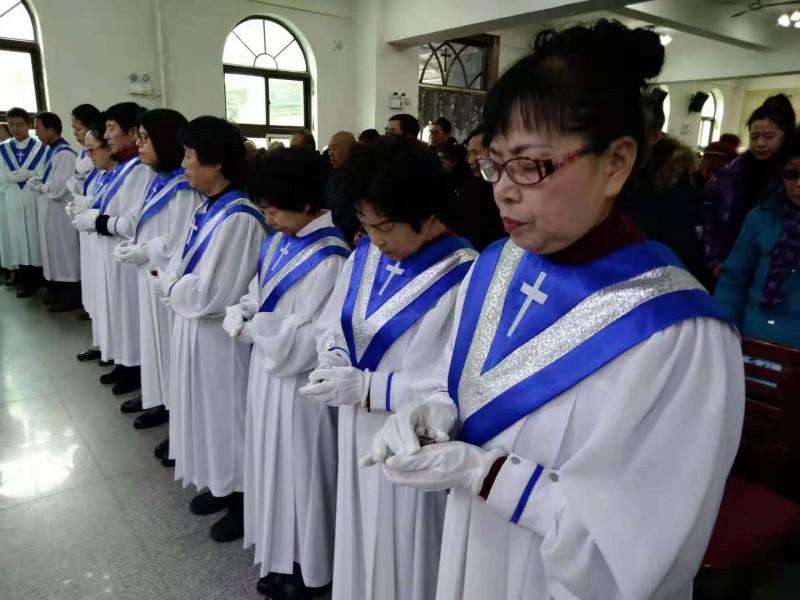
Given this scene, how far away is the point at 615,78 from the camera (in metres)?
0.88

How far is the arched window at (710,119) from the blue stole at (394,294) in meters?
16.2

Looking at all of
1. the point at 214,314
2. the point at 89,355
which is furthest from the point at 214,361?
the point at 89,355

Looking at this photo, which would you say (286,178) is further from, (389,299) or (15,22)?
(15,22)

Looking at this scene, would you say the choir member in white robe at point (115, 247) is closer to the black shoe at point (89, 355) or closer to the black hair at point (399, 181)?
the black shoe at point (89, 355)

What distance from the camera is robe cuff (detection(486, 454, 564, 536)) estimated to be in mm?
958

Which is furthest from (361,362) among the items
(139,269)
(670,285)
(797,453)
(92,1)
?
(92,1)

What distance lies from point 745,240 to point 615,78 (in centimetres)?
201

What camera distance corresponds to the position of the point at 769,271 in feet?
7.82

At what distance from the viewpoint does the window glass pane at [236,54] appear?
806 centimetres

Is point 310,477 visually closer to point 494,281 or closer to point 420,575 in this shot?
point 420,575

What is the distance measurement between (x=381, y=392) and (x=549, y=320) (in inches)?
25.3

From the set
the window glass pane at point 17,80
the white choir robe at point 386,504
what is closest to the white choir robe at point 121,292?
the white choir robe at point 386,504

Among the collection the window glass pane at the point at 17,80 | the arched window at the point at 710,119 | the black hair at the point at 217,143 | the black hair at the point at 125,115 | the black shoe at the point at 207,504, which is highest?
the arched window at the point at 710,119

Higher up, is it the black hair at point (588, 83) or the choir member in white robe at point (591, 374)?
the black hair at point (588, 83)
